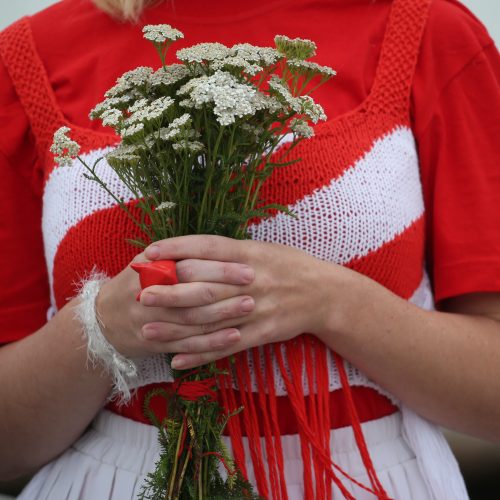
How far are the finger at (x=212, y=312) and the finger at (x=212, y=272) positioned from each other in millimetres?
21

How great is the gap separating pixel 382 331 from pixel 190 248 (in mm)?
279

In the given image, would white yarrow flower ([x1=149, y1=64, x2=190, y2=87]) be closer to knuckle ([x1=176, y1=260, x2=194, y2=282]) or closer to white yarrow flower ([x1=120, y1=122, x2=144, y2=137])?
white yarrow flower ([x1=120, y1=122, x2=144, y2=137])

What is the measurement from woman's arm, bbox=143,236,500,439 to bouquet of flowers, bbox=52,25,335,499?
48 mm

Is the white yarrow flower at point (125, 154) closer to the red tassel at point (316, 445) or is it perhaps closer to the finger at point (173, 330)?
the finger at point (173, 330)

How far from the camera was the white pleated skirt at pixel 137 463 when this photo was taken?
899 mm

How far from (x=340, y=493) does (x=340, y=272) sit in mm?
276

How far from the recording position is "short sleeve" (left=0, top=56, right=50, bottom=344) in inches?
41.1

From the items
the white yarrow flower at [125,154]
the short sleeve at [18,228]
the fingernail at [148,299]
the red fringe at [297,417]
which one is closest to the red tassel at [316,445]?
the red fringe at [297,417]

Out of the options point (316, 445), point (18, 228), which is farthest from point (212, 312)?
point (18, 228)

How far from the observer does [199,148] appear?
675 mm

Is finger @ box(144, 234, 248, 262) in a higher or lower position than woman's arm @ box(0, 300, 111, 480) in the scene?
higher

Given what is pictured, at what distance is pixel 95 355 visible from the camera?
876 mm

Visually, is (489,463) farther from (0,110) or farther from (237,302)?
(0,110)

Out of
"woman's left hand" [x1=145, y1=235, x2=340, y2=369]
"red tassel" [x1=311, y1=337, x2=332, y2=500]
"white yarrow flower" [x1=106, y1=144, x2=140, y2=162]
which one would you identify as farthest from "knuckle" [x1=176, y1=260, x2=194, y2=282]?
"red tassel" [x1=311, y1=337, x2=332, y2=500]
